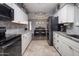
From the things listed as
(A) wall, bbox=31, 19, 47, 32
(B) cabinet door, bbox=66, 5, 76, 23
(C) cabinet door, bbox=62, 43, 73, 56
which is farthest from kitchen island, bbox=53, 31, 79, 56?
(A) wall, bbox=31, 19, 47, 32

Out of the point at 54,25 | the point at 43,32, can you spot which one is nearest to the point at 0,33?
the point at 54,25

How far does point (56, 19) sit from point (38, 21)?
7.70ft

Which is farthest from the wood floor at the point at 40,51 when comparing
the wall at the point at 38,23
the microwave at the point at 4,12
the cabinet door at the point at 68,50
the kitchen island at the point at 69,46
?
the wall at the point at 38,23

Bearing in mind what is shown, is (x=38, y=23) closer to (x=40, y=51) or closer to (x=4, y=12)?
(x=40, y=51)

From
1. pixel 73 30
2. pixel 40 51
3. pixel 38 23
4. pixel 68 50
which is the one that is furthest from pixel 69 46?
pixel 38 23

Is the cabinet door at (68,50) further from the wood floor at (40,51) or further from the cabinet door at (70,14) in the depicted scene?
the cabinet door at (70,14)

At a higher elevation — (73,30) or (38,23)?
(38,23)

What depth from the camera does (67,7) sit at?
323 cm

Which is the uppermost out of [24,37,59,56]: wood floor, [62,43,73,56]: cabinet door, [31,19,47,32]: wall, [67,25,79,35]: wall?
[31,19,47,32]: wall

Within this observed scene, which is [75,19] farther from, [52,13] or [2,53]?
[52,13]

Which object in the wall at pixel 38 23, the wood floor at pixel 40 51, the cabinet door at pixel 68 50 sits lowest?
the wood floor at pixel 40 51

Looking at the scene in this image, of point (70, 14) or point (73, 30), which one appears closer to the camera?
point (70, 14)

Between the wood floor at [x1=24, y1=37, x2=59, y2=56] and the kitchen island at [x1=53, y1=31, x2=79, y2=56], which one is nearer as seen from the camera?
the kitchen island at [x1=53, y1=31, x2=79, y2=56]

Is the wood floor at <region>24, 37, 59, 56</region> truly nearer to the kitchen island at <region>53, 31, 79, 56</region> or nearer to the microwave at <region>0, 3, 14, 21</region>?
the kitchen island at <region>53, 31, 79, 56</region>
